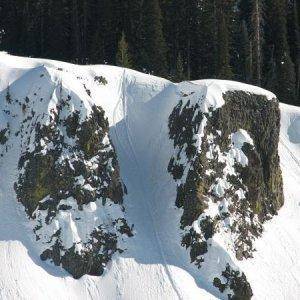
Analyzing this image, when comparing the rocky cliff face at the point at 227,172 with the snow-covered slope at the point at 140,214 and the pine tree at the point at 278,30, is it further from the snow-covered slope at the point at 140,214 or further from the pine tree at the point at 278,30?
the pine tree at the point at 278,30

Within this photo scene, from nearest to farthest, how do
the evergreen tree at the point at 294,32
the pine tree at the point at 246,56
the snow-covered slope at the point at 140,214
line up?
the snow-covered slope at the point at 140,214 < the pine tree at the point at 246,56 < the evergreen tree at the point at 294,32

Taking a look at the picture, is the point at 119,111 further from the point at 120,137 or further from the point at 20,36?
the point at 20,36

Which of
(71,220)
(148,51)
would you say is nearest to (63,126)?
(71,220)

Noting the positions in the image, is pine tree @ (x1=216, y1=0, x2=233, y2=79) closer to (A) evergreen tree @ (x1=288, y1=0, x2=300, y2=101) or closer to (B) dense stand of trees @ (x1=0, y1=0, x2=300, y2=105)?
(B) dense stand of trees @ (x1=0, y1=0, x2=300, y2=105)

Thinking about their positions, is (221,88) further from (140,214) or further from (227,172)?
(140,214)

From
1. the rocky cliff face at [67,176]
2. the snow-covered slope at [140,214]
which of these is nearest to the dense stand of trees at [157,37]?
the snow-covered slope at [140,214]
